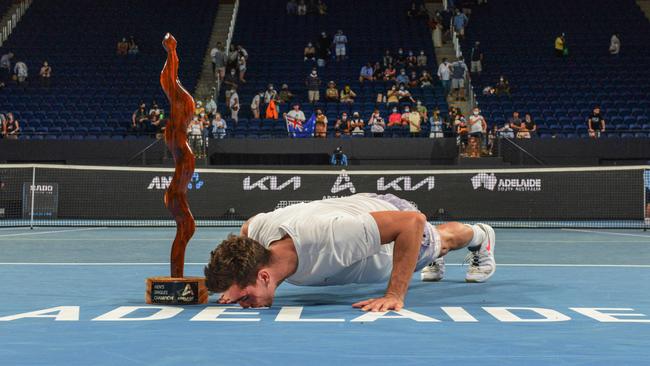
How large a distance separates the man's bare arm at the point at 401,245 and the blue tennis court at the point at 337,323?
0.58ft

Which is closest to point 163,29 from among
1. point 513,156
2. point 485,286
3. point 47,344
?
point 513,156

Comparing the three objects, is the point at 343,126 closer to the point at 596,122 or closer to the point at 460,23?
the point at 596,122

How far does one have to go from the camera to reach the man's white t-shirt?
17.9 feet

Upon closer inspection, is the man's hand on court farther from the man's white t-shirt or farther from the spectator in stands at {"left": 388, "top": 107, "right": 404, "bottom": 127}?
the spectator in stands at {"left": 388, "top": 107, "right": 404, "bottom": 127}

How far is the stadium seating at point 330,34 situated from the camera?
28078mm

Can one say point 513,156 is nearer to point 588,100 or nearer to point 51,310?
point 588,100

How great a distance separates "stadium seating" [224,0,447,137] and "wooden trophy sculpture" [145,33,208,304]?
18.5m

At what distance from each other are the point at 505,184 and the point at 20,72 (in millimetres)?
18407

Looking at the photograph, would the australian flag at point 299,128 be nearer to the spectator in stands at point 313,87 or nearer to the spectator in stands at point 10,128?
the spectator in stands at point 313,87

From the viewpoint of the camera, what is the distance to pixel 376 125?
24.9m

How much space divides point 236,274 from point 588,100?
25.6 metres

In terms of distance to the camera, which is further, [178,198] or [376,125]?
[376,125]

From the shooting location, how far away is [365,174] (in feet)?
72.3

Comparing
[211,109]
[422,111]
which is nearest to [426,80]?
[422,111]
